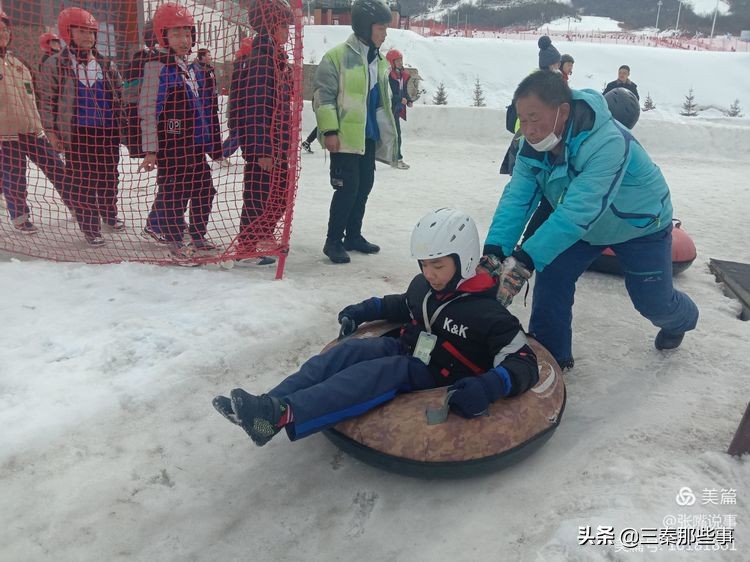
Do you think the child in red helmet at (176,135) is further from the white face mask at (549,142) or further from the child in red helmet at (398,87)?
the child in red helmet at (398,87)

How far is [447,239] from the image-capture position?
263cm

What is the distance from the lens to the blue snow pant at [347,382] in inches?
91.6

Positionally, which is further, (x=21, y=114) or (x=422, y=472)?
(x=21, y=114)

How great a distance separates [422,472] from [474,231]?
1099mm

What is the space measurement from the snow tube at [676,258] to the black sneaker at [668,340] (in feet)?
4.35

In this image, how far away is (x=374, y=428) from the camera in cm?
237

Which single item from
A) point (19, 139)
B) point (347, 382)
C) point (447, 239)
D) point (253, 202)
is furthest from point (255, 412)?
point (19, 139)

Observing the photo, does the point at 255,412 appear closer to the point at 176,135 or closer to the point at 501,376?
the point at 501,376

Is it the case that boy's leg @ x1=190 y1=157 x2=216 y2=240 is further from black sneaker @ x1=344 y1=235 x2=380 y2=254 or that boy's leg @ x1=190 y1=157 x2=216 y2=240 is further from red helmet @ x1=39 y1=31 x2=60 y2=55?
red helmet @ x1=39 y1=31 x2=60 y2=55

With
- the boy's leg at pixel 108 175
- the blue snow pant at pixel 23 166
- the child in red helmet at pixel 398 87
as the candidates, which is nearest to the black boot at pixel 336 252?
the boy's leg at pixel 108 175

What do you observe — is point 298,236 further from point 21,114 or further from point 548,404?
point 548,404

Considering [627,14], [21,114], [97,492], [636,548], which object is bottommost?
[97,492]

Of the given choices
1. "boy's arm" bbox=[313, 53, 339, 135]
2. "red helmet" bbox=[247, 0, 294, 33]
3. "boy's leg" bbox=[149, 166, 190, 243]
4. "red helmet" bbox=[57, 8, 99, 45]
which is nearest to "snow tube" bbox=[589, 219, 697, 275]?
"boy's arm" bbox=[313, 53, 339, 135]

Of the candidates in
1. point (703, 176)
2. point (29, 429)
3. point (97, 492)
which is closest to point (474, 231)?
point (97, 492)
